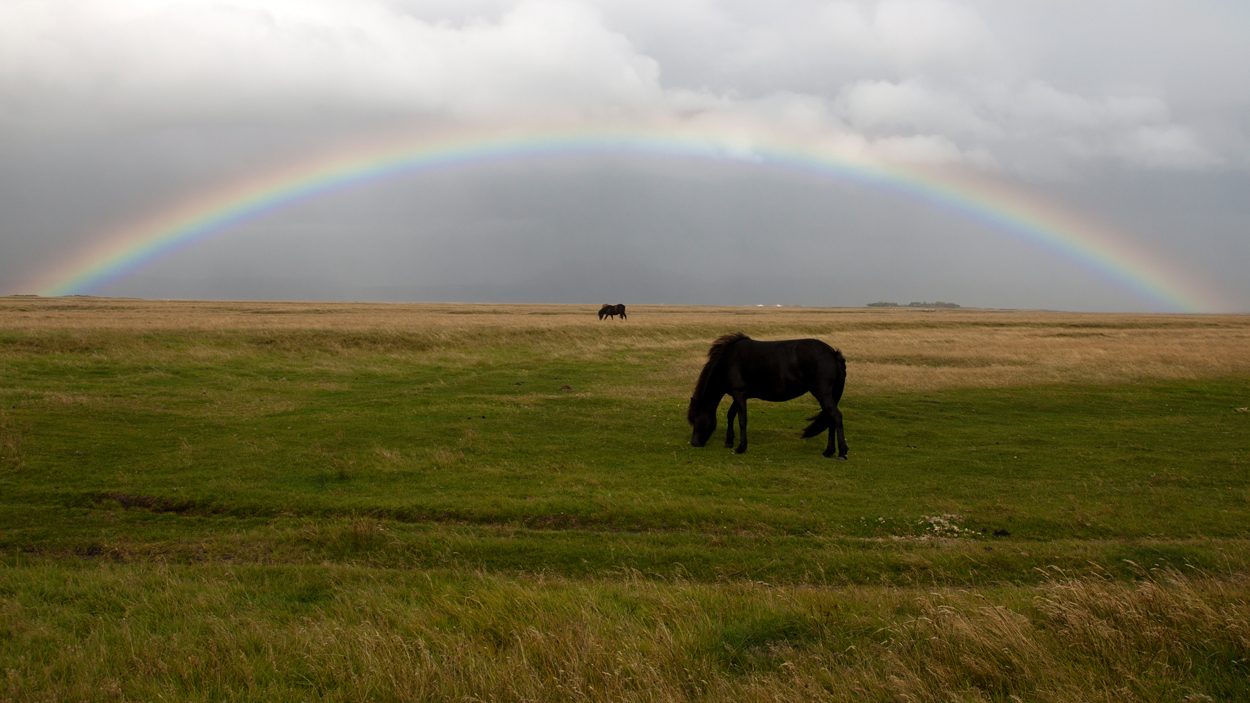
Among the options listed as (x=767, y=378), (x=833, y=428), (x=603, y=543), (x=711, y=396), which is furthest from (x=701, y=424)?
(x=603, y=543)

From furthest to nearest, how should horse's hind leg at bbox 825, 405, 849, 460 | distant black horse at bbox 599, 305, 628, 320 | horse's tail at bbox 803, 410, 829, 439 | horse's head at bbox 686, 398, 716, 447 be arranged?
distant black horse at bbox 599, 305, 628, 320 → horse's head at bbox 686, 398, 716, 447 → horse's tail at bbox 803, 410, 829, 439 → horse's hind leg at bbox 825, 405, 849, 460

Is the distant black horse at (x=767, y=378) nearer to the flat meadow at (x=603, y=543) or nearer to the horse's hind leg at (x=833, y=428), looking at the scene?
the horse's hind leg at (x=833, y=428)

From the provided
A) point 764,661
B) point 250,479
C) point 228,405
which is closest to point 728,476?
point 764,661

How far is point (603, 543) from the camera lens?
9352mm

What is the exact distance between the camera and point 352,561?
8578 millimetres

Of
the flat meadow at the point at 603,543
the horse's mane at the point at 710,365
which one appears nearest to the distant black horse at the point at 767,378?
the horse's mane at the point at 710,365

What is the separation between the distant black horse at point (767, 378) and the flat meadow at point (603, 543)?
2.42ft

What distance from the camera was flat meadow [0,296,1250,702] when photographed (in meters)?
4.95

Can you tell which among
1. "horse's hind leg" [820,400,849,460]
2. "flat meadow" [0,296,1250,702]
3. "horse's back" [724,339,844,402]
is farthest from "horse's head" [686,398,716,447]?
"horse's hind leg" [820,400,849,460]

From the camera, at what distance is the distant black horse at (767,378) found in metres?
14.9

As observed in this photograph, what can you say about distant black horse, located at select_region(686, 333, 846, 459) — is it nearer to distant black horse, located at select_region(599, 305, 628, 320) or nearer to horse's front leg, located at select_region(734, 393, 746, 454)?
horse's front leg, located at select_region(734, 393, 746, 454)

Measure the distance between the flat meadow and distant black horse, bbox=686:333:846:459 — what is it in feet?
2.42

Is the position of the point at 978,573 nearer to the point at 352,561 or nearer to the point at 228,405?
the point at 352,561

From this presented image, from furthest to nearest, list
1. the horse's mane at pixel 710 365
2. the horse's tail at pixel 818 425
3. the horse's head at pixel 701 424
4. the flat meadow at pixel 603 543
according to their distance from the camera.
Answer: the horse's mane at pixel 710 365, the horse's head at pixel 701 424, the horse's tail at pixel 818 425, the flat meadow at pixel 603 543
